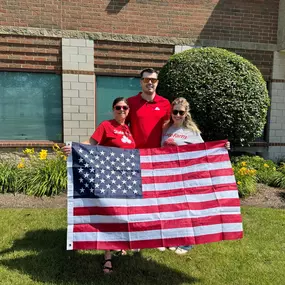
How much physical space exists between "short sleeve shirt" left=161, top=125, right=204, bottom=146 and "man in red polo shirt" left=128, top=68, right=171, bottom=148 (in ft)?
0.33

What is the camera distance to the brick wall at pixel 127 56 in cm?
828

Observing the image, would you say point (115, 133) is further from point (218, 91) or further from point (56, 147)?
point (56, 147)

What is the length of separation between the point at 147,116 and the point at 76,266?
1.90 meters

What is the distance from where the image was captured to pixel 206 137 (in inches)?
291

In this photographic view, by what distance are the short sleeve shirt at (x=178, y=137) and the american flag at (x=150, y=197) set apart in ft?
0.34

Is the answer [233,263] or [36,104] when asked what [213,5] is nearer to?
[36,104]

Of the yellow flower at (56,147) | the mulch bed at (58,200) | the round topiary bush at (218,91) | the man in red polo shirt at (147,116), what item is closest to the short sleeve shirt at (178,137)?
the man in red polo shirt at (147,116)

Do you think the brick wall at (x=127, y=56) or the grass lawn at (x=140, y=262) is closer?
the grass lawn at (x=140, y=262)

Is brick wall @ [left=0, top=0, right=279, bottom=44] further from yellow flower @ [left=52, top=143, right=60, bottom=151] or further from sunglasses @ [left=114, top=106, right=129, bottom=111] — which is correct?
sunglasses @ [left=114, top=106, right=129, bottom=111]

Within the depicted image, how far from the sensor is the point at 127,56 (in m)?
8.43

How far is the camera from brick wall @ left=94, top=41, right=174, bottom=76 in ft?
27.2

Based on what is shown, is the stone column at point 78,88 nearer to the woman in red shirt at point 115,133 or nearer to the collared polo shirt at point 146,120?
the collared polo shirt at point 146,120

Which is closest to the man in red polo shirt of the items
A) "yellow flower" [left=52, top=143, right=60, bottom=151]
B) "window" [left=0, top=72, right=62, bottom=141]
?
"yellow flower" [left=52, top=143, right=60, bottom=151]

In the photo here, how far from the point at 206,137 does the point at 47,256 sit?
4.71 metres
